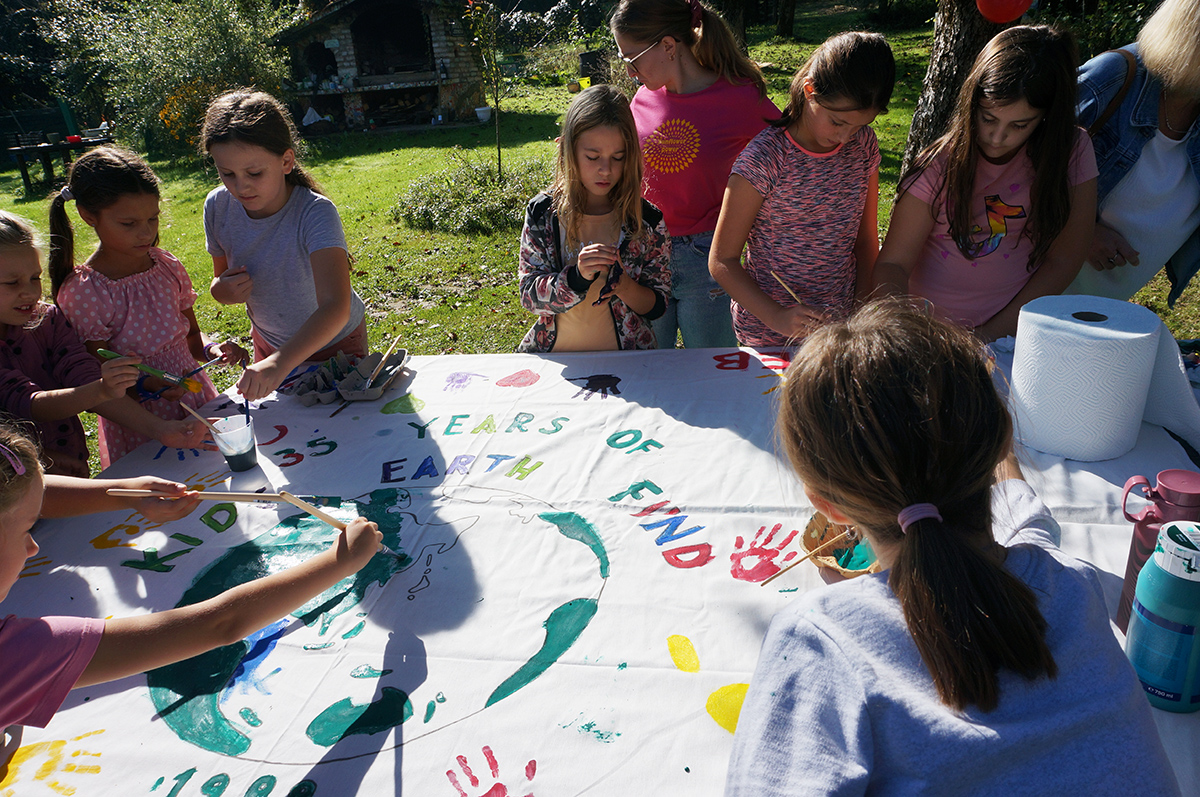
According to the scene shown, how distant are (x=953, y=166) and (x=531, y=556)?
1.67 meters

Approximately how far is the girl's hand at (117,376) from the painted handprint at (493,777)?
5.08ft

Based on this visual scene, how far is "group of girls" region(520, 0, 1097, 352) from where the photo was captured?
2.11 meters

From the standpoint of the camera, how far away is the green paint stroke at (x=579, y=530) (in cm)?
162

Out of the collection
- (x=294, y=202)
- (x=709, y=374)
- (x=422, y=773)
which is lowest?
(x=422, y=773)

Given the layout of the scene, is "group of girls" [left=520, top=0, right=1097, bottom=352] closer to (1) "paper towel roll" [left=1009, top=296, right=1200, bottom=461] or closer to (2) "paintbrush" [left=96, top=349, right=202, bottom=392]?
(1) "paper towel roll" [left=1009, top=296, right=1200, bottom=461]

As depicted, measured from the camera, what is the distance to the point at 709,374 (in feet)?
7.79

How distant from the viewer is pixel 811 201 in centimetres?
241

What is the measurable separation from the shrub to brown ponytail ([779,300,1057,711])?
7.04 meters

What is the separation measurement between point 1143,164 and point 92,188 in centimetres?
327

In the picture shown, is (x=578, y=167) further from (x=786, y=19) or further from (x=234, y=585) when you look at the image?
(x=786, y=19)

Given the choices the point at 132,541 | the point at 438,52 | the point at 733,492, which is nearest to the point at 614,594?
the point at 733,492

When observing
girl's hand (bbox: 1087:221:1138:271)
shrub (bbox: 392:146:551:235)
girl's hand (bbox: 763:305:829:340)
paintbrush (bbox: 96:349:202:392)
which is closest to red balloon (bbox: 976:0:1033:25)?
girl's hand (bbox: 1087:221:1138:271)

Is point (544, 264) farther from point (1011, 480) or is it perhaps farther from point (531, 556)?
point (1011, 480)

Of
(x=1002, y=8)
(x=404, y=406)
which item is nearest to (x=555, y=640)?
(x=404, y=406)
